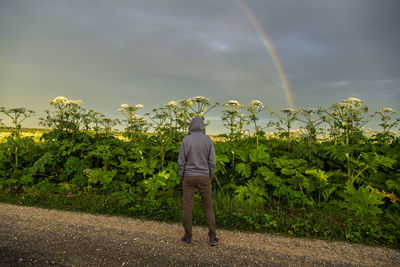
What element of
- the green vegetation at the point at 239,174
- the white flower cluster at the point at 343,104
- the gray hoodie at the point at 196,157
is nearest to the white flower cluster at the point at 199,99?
the green vegetation at the point at 239,174

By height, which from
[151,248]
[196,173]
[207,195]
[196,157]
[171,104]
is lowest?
[151,248]

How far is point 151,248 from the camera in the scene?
15.7 ft

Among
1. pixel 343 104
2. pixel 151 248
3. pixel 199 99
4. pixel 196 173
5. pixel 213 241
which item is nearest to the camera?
pixel 151 248

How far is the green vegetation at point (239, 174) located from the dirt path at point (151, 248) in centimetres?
53

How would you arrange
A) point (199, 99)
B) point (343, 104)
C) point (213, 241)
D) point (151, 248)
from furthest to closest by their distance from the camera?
1. point (199, 99)
2. point (343, 104)
3. point (213, 241)
4. point (151, 248)

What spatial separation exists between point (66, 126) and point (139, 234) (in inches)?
247

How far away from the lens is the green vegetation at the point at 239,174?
6.05 meters

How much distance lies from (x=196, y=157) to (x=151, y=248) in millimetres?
2020

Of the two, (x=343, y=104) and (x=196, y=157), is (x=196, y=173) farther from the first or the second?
(x=343, y=104)

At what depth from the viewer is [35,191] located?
330 inches

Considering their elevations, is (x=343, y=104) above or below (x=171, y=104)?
below

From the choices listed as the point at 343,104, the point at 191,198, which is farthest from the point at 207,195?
the point at 343,104

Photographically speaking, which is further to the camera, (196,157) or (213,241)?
(196,157)

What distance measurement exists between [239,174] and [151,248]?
13.7ft
